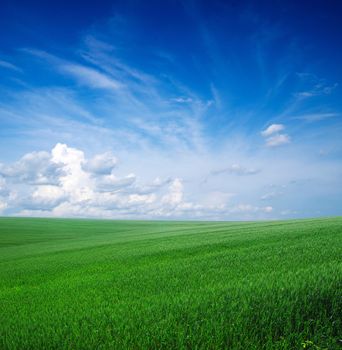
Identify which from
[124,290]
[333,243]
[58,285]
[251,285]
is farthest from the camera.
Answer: [333,243]

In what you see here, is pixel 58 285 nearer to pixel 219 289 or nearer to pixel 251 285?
pixel 219 289

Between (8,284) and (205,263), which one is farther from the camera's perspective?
(8,284)

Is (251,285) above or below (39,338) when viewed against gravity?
above

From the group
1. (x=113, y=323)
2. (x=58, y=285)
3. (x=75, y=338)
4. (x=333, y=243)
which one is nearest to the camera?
(x=75, y=338)

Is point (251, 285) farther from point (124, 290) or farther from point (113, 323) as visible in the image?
point (124, 290)

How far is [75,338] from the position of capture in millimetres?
5562

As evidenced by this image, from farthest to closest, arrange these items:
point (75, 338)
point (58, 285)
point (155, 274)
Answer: point (58, 285), point (155, 274), point (75, 338)

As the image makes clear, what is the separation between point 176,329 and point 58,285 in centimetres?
772

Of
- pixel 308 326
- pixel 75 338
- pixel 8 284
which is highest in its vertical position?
pixel 308 326

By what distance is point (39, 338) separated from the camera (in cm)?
581

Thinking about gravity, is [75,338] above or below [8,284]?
above

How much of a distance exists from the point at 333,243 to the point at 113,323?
34.0ft

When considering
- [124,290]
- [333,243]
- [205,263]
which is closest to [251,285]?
[124,290]

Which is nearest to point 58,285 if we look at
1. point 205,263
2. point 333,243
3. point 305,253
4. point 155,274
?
point 155,274
